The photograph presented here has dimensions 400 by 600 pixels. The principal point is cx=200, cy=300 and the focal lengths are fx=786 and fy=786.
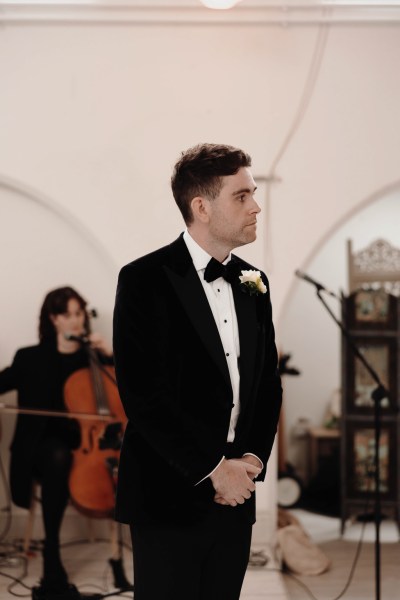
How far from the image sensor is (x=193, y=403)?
191 cm

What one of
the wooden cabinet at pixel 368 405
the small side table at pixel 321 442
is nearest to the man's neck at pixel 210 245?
the wooden cabinet at pixel 368 405

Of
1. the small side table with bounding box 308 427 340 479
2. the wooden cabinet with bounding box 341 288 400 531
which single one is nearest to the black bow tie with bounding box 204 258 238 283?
the wooden cabinet with bounding box 341 288 400 531

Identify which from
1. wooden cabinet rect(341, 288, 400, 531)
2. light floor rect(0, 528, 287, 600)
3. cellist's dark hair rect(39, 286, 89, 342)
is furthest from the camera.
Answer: wooden cabinet rect(341, 288, 400, 531)

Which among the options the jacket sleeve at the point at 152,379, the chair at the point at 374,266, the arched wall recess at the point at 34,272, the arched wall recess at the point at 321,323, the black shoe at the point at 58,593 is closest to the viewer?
the jacket sleeve at the point at 152,379

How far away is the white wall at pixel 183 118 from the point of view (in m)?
4.47

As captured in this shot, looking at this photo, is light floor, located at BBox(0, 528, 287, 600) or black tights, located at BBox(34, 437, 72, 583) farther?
black tights, located at BBox(34, 437, 72, 583)

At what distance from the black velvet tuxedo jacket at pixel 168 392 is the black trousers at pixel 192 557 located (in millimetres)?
37

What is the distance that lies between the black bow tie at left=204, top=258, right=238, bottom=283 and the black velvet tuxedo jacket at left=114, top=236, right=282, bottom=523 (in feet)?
0.16

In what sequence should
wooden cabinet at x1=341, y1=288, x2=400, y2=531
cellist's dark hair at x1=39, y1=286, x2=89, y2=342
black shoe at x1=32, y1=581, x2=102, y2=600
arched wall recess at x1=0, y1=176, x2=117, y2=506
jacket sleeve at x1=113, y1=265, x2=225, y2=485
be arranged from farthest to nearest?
wooden cabinet at x1=341, y1=288, x2=400, y2=531, arched wall recess at x1=0, y1=176, x2=117, y2=506, cellist's dark hair at x1=39, y1=286, x2=89, y2=342, black shoe at x1=32, y1=581, x2=102, y2=600, jacket sleeve at x1=113, y1=265, x2=225, y2=485

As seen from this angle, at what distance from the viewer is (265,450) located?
6.71 ft

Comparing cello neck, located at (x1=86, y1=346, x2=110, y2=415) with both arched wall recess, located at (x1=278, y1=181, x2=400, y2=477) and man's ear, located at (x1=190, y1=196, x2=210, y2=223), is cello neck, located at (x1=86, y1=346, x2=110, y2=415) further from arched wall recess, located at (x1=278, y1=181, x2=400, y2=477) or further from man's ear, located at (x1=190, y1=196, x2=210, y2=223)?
arched wall recess, located at (x1=278, y1=181, x2=400, y2=477)

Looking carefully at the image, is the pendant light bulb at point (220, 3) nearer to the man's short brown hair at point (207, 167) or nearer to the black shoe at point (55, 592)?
the man's short brown hair at point (207, 167)

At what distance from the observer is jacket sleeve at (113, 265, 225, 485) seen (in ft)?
6.13

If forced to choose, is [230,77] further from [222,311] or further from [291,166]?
[222,311]
